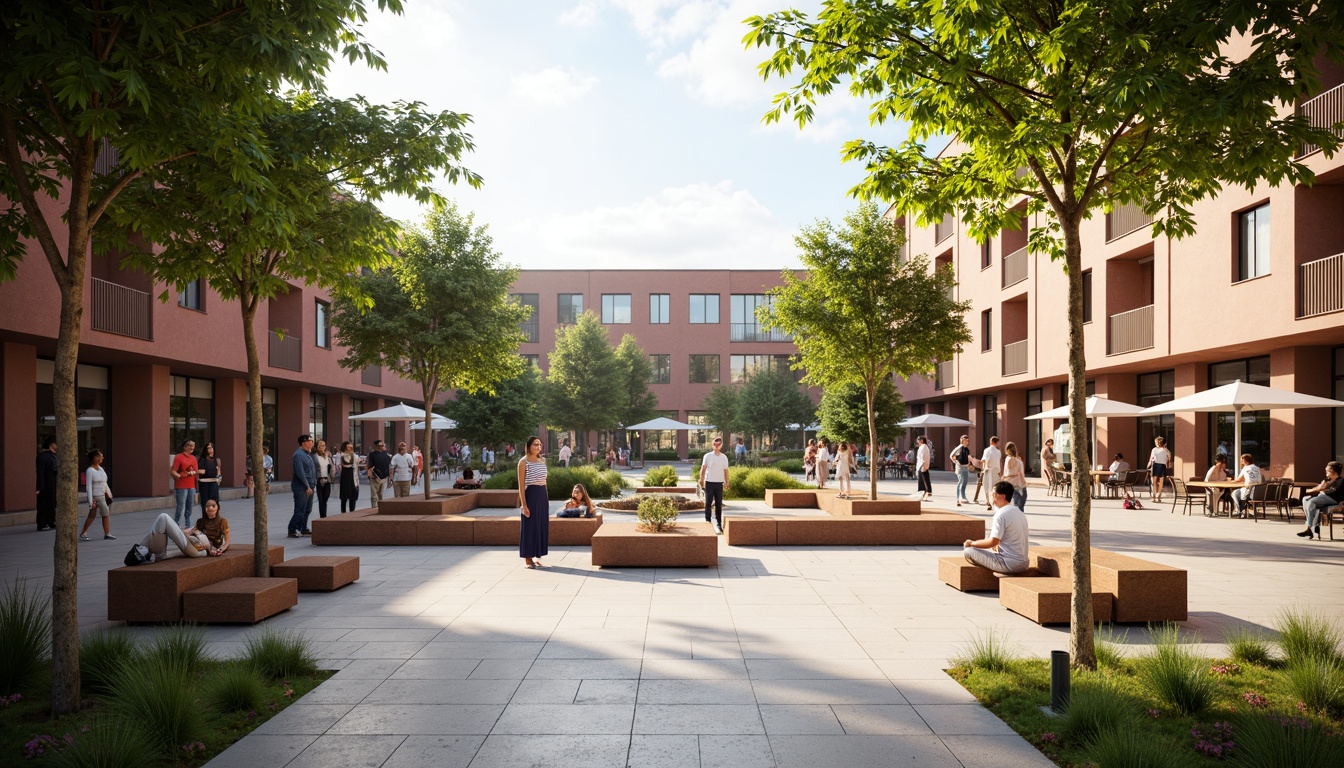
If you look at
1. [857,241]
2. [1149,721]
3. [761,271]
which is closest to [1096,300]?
[857,241]

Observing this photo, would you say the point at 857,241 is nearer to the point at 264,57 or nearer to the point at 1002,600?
the point at 1002,600

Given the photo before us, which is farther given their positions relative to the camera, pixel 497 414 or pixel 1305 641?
pixel 497 414

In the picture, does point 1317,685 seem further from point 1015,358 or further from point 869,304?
point 1015,358

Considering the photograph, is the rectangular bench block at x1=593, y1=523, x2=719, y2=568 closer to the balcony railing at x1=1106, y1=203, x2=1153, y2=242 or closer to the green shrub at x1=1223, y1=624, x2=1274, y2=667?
the green shrub at x1=1223, y1=624, x2=1274, y2=667

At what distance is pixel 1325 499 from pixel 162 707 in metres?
17.4

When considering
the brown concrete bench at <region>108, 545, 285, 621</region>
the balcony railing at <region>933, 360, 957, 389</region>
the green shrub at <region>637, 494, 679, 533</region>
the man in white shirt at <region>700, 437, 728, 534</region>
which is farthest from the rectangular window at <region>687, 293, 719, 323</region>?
the brown concrete bench at <region>108, 545, 285, 621</region>

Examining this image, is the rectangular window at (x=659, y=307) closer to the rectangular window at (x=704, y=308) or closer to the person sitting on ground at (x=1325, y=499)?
the rectangular window at (x=704, y=308)

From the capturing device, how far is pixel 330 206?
952 cm

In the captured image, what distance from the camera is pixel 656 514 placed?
11.7m

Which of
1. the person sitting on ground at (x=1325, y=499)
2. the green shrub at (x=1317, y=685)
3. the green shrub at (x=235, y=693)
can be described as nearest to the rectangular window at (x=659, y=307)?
the person sitting on ground at (x=1325, y=499)

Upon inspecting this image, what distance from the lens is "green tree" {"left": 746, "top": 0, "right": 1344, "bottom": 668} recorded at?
5352mm

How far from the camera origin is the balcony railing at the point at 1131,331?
22.6m

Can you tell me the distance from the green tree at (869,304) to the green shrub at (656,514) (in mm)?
6457

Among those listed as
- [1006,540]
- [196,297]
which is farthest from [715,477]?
[196,297]
